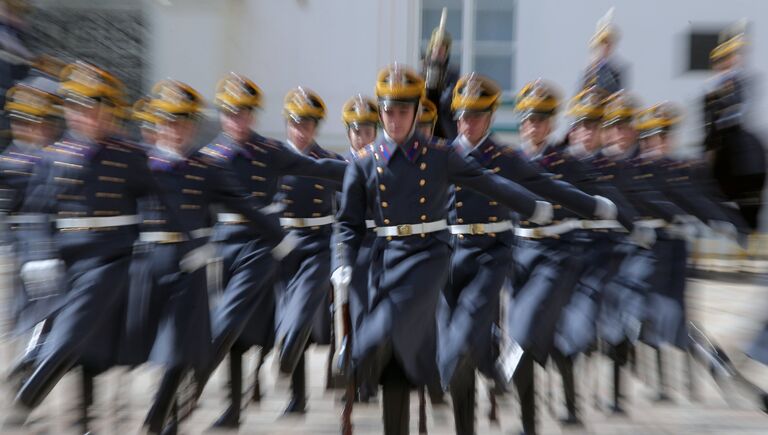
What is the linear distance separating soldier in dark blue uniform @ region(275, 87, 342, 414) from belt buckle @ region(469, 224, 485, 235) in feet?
2.95

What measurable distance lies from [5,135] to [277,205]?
2740 millimetres

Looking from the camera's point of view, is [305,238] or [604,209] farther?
[305,238]

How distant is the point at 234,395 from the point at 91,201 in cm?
125

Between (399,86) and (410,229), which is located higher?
(399,86)

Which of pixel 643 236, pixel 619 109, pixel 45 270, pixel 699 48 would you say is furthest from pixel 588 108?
pixel 699 48

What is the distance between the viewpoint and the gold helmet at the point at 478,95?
11.8 ft

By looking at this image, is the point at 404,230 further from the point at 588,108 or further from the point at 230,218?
the point at 588,108

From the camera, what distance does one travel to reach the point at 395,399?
3.21 metres

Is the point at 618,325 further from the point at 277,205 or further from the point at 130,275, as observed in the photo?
the point at 130,275

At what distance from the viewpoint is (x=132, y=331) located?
138 inches

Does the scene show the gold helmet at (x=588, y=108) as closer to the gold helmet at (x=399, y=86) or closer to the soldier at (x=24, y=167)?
the gold helmet at (x=399, y=86)

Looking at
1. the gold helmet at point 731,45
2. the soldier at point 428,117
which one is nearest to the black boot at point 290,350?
the soldier at point 428,117

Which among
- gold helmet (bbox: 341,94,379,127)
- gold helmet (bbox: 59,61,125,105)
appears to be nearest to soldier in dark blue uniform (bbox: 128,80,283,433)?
gold helmet (bbox: 59,61,125,105)

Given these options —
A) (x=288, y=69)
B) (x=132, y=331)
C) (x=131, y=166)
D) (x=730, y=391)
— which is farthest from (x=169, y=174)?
(x=288, y=69)
